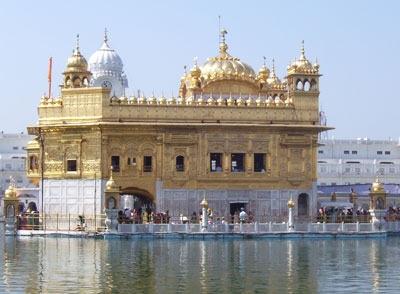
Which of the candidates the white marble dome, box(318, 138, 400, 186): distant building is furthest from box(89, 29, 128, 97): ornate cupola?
box(318, 138, 400, 186): distant building

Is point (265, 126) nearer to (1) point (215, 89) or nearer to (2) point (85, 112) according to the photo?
(1) point (215, 89)

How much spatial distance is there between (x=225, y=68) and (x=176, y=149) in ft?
17.6

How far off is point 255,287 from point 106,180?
1851cm

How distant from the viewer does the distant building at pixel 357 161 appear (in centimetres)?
8569

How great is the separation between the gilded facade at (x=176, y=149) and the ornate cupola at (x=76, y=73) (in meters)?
0.05

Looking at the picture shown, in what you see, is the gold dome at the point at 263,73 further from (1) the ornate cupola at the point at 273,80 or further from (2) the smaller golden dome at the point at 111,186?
(2) the smaller golden dome at the point at 111,186

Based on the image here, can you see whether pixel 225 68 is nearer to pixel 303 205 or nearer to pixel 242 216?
pixel 303 205

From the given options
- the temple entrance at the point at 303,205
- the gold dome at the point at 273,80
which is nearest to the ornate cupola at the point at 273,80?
the gold dome at the point at 273,80

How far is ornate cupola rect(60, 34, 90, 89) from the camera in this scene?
141 feet

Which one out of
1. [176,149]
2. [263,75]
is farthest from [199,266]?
[263,75]

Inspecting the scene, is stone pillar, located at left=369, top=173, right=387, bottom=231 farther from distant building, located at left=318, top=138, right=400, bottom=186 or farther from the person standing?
distant building, located at left=318, top=138, right=400, bottom=186

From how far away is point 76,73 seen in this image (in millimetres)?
43062

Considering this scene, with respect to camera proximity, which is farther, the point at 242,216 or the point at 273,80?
the point at 273,80

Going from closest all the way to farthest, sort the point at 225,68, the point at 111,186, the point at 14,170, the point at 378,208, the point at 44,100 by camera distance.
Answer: the point at 111,186
the point at 378,208
the point at 44,100
the point at 225,68
the point at 14,170
